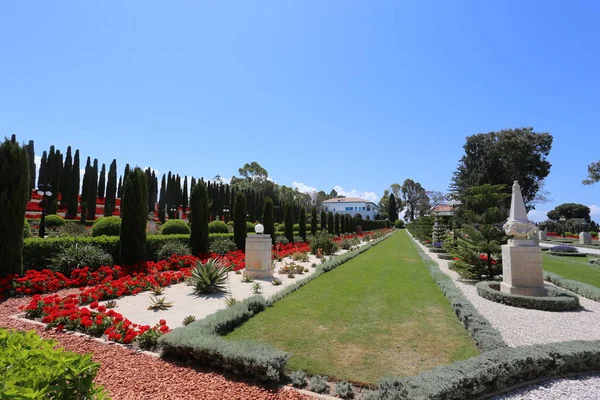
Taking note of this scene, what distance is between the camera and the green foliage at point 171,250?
35.5ft

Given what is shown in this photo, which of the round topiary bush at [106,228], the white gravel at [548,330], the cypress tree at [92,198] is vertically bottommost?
the white gravel at [548,330]

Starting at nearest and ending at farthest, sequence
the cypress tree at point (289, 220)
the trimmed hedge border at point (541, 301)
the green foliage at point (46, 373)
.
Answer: the green foliage at point (46, 373) → the trimmed hedge border at point (541, 301) → the cypress tree at point (289, 220)

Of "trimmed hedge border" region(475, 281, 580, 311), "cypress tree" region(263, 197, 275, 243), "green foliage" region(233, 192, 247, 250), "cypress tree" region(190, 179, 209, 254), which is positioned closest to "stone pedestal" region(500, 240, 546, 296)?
"trimmed hedge border" region(475, 281, 580, 311)

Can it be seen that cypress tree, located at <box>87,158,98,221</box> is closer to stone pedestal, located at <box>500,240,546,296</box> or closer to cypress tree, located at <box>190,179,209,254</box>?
cypress tree, located at <box>190,179,209,254</box>

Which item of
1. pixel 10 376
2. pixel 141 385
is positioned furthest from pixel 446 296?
pixel 10 376

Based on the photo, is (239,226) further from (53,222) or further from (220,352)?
(53,222)

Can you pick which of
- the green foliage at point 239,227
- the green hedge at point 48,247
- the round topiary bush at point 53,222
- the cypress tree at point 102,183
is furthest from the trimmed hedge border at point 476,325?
the cypress tree at point 102,183

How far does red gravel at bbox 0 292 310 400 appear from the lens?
118 inches

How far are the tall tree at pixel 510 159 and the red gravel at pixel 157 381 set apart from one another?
38246 mm

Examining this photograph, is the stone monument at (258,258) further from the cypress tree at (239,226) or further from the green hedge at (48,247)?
the cypress tree at (239,226)

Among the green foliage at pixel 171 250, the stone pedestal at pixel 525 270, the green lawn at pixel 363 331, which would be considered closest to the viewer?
the green lawn at pixel 363 331

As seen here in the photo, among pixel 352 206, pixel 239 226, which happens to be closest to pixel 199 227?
pixel 239 226

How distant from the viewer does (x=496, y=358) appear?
3.45 meters

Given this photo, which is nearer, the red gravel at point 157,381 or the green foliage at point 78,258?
the red gravel at point 157,381
